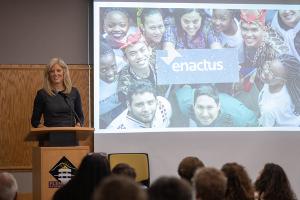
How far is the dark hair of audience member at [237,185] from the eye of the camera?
11.4 feet

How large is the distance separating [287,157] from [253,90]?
96 cm

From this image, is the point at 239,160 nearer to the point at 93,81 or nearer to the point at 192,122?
the point at 192,122

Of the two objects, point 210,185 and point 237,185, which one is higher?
point 210,185

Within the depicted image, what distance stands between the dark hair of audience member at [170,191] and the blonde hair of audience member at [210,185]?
509 millimetres

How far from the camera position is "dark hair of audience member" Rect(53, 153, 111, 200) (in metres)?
3.06

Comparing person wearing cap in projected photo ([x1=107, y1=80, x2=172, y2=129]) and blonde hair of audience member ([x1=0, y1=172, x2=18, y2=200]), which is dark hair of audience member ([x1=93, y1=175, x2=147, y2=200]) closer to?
blonde hair of audience member ([x1=0, y1=172, x2=18, y2=200])

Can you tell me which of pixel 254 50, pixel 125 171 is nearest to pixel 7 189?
pixel 125 171

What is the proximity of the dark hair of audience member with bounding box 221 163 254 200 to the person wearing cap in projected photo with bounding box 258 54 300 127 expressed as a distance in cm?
318

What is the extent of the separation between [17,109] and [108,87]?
44.6 inches

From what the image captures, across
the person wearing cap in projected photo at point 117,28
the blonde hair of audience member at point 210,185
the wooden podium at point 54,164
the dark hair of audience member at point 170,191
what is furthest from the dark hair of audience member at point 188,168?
the person wearing cap in projected photo at point 117,28

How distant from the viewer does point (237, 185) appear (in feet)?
11.5

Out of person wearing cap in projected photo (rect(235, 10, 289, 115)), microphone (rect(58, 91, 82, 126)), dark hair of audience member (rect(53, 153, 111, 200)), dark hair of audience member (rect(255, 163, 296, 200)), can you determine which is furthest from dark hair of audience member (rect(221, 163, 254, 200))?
person wearing cap in projected photo (rect(235, 10, 289, 115))

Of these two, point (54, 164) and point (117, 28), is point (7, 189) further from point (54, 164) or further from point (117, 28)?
point (117, 28)

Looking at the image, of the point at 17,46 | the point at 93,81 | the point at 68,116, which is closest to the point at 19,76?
the point at 17,46
